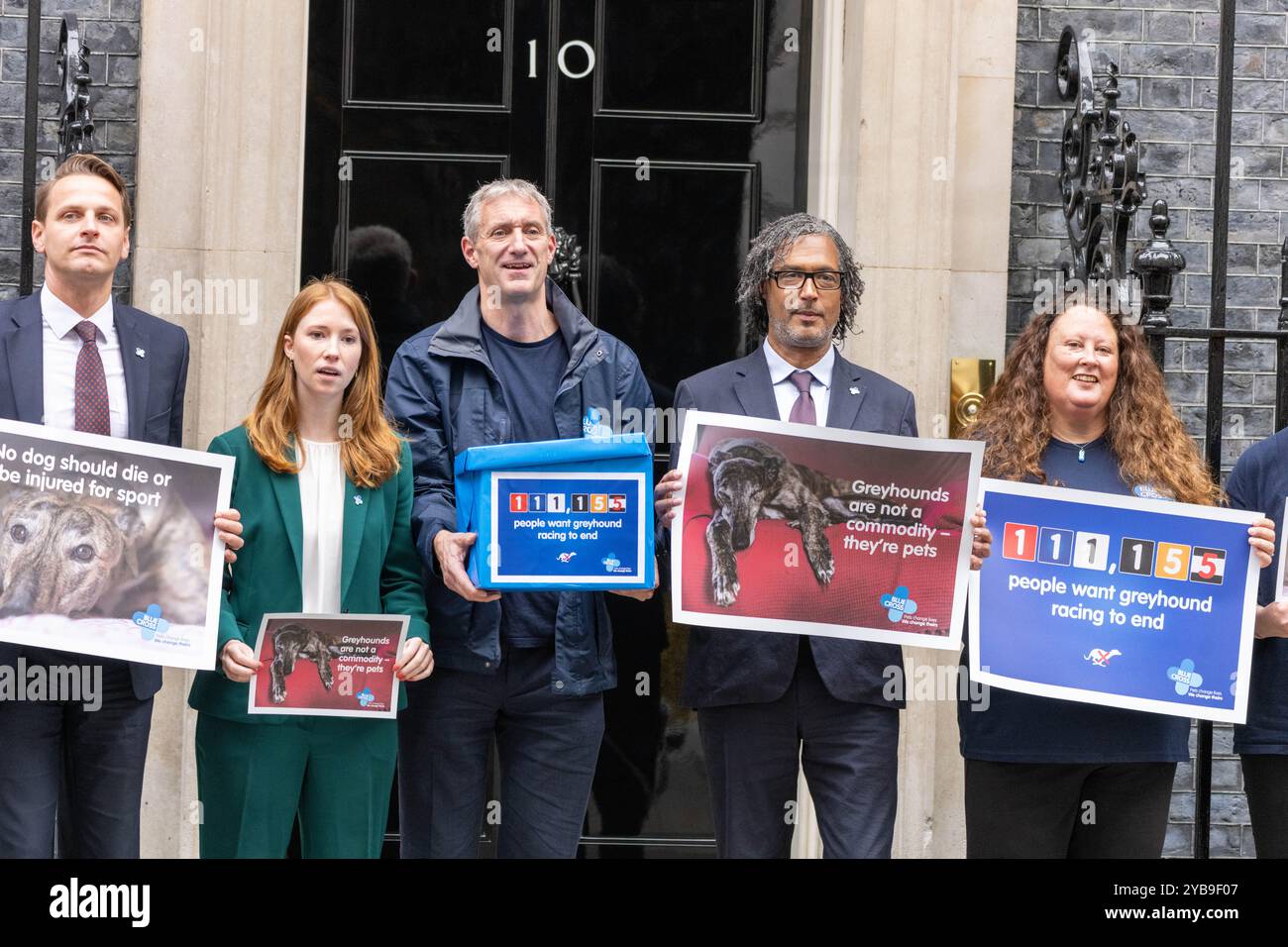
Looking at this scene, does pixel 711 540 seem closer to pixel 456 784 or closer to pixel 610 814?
pixel 456 784

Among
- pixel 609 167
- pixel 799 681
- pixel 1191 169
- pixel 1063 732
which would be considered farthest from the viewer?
pixel 609 167

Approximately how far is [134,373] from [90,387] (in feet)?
0.39

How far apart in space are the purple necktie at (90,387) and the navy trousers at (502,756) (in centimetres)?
111

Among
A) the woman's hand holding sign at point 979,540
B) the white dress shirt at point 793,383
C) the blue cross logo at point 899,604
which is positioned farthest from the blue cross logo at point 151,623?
the woman's hand holding sign at point 979,540

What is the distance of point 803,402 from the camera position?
4.77 meters

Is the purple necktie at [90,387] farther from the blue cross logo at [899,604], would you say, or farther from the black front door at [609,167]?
the black front door at [609,167]

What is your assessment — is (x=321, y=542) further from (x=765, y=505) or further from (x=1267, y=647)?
(x=1267, y=647)

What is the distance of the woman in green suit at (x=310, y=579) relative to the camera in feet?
14.7

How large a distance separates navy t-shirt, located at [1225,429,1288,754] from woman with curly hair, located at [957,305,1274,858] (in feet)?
0.39

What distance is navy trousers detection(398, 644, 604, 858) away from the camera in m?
4.70

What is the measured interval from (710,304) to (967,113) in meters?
1.26

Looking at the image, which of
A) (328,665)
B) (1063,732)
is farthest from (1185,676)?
(328,665)

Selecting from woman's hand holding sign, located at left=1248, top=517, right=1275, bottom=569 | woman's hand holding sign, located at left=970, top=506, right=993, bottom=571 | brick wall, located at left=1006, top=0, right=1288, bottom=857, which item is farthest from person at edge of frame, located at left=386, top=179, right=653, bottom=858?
brick wall, located at left=1006, top=0, right=1288, bottom=857

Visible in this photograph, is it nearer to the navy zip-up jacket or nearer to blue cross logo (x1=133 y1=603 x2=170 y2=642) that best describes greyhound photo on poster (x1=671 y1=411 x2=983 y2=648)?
the navy zip-up jacket
